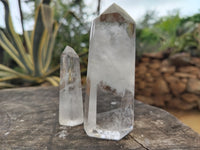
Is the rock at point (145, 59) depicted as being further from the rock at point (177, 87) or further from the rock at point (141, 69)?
the rock at point (177, 87)

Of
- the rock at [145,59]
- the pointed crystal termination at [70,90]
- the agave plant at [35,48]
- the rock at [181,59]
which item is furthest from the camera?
the rock at [145,59]

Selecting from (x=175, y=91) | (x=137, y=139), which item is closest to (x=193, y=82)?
(x=175, y=91)

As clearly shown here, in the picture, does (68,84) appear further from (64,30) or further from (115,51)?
(64,30)

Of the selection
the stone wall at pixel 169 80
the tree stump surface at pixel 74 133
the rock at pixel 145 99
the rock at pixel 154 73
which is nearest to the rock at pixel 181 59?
the stone wall at pixel 169 80

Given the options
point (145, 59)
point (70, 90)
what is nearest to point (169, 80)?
point (145, 59)

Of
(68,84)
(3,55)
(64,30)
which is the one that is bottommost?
(68,84)

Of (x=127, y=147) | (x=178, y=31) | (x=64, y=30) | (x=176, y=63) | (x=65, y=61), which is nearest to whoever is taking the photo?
(x=127, y=147)
